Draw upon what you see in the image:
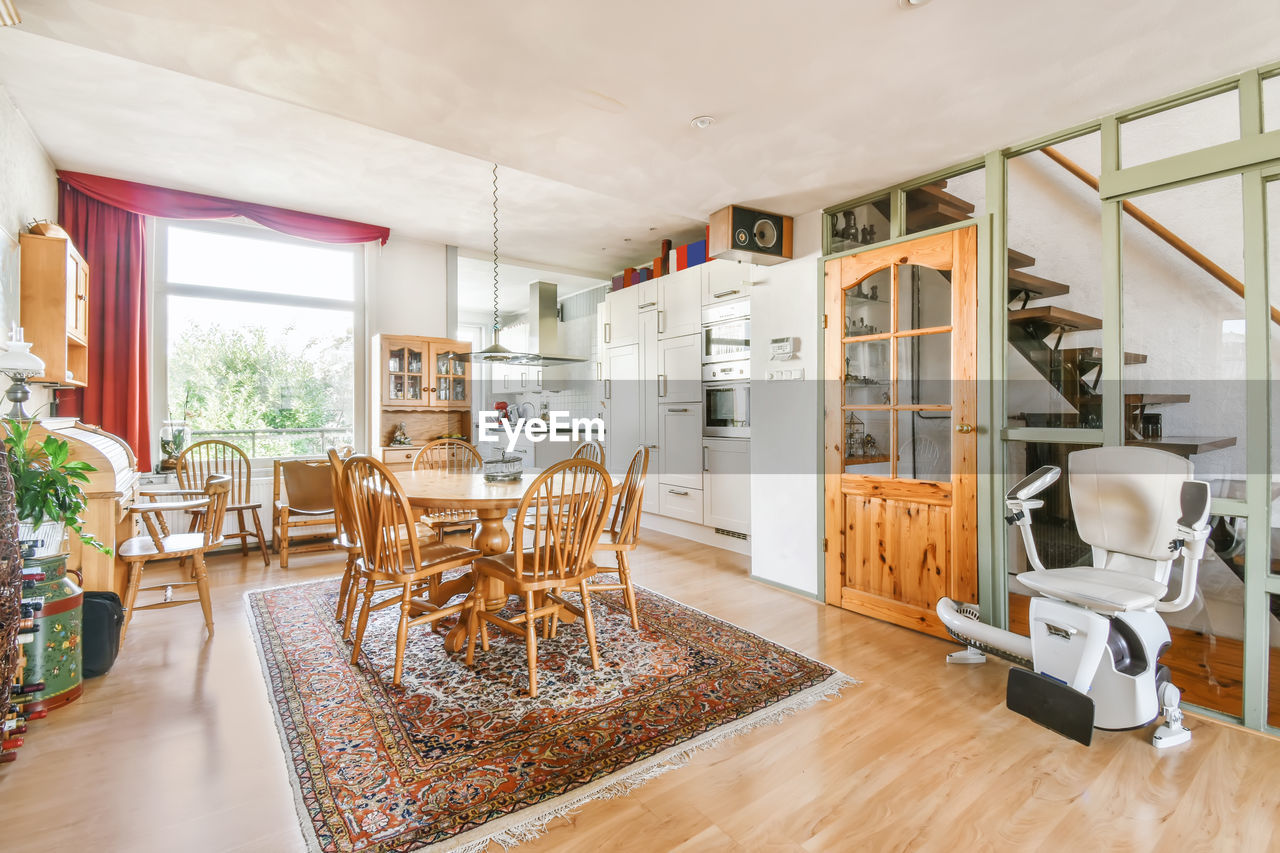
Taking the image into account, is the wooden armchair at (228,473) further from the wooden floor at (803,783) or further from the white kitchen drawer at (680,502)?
the white kitchen drawer at (680,502)

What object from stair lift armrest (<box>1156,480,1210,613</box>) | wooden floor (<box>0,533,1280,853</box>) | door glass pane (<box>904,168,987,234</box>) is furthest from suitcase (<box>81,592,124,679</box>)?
door glass pane (<box>904,168,987,234</box>)

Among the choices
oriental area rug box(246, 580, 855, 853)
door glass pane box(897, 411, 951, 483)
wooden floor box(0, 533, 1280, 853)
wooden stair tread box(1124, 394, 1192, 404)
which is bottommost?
wooden floor box(0, 533, 1280, 853)

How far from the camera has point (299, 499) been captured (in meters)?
4.51

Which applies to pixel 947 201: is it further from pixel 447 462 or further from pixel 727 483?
pixel 447 462

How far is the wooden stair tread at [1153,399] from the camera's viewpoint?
2.36 meters

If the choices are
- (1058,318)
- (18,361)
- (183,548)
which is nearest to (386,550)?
(183,548)

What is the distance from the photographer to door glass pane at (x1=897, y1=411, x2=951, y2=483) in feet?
9.98

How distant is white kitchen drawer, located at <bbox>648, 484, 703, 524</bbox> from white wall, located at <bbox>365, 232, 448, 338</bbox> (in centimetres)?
Answer: 263

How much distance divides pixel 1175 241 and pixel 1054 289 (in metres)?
0.44

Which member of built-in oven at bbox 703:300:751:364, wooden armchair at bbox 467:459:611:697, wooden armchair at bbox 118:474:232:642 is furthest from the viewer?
built-in oven at bbox 703:300:751:364

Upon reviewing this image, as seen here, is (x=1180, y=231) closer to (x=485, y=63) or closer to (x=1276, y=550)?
(x=1276, y=550)

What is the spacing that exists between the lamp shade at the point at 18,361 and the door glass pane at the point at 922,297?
4026 mm

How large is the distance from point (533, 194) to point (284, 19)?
8.73ft

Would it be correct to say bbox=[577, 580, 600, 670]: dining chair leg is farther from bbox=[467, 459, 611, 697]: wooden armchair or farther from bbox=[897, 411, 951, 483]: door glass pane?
bbox=[897, 411, 951, 483]: door glass pane
